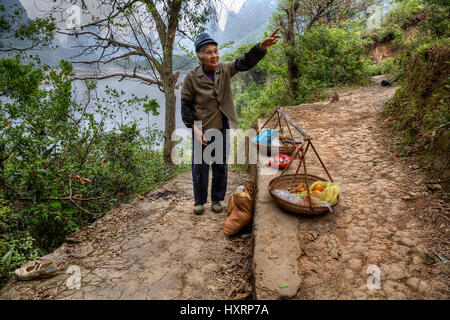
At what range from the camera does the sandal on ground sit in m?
2.09

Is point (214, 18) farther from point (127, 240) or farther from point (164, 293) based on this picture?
point (164, 293)

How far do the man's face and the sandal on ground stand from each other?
2494 millimetres

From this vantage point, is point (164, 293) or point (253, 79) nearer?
point (164, 293)

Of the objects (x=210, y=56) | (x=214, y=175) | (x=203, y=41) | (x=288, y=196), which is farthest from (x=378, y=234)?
(x=203, y=41)

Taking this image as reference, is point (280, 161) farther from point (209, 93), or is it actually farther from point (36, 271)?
point (36, 271)

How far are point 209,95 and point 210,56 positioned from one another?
0.40 meters

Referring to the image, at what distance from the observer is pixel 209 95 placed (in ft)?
8.55

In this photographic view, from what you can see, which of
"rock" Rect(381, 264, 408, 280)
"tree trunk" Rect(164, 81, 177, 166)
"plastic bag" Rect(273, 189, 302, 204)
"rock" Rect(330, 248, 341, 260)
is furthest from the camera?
"tree trunk" Rect(164, 81, 177, 166)

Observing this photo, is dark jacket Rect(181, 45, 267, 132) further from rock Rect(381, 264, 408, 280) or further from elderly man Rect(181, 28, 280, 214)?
rock Rect(381, 264, 408, 280)

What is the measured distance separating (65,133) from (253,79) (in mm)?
21144

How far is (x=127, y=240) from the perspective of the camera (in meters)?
2.76

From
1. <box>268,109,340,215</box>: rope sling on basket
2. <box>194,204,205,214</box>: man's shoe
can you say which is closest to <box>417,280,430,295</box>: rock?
<box>268,109,340,215</box>: rope sling on basket
